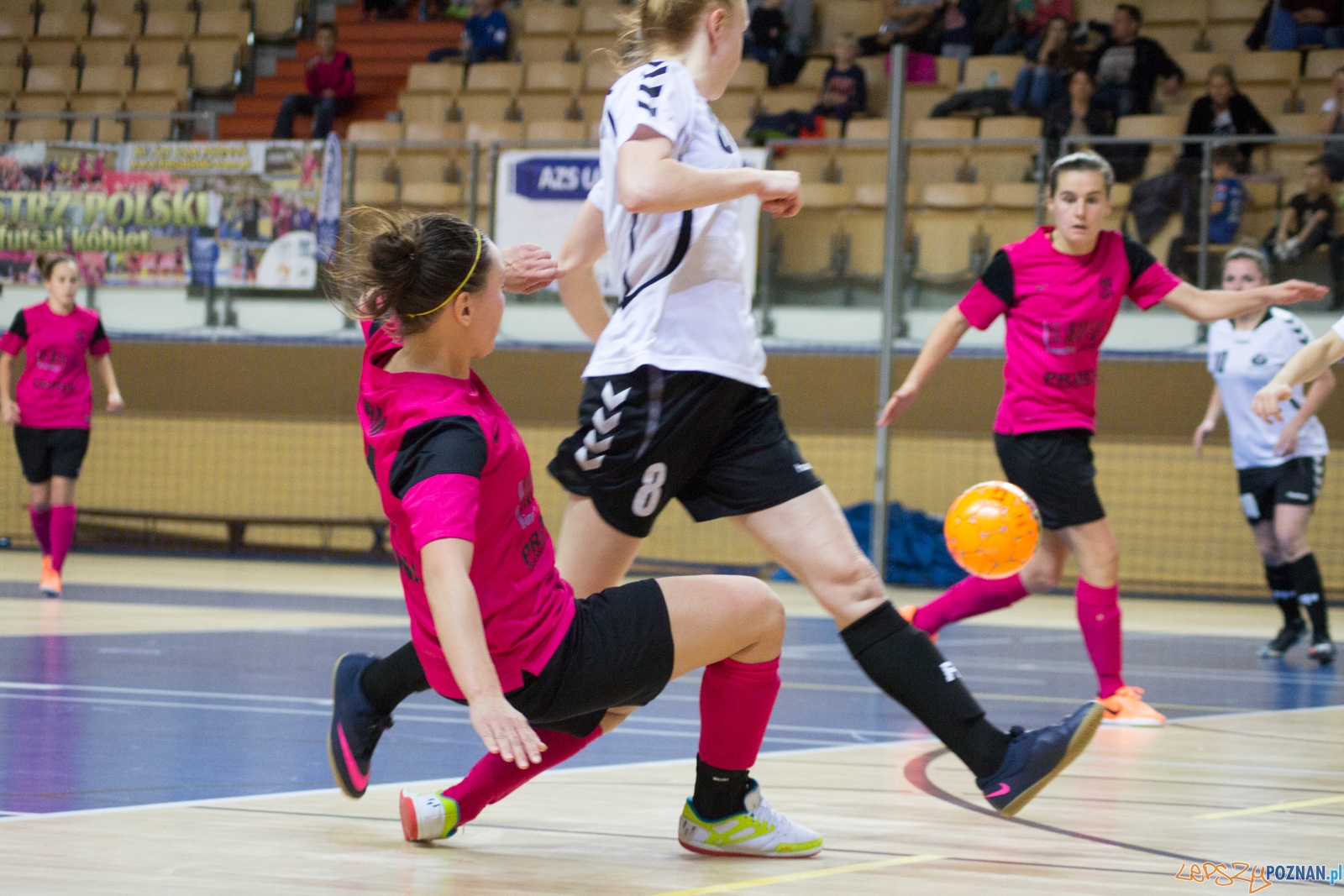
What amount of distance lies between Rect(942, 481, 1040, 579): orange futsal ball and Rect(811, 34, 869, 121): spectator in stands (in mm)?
8426

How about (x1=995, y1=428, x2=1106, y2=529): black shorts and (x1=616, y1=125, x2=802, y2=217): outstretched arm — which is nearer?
(x1=616, y1=125, x2=802, y2=217): outstretched arm

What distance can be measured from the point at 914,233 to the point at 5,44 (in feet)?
35.2

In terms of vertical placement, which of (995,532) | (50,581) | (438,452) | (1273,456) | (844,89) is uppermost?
(844,89)

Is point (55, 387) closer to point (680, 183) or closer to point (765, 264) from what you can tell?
point (765, 264)

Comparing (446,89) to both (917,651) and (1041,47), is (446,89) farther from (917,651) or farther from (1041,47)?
(917,651)

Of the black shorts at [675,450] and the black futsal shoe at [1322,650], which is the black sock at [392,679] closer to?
the black shorts at [675,450]

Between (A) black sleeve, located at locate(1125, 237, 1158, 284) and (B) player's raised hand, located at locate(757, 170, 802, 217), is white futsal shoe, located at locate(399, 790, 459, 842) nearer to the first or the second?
(B) player's raised hand, located at locate(757, 170, 802, 217)

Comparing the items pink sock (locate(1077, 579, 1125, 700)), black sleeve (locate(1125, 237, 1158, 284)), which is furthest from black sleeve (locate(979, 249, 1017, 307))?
pink sock (locate(1077, 579, 1125, 700))

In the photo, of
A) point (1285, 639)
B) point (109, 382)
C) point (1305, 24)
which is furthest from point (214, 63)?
point (1285, 639)

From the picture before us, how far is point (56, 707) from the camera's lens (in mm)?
5020

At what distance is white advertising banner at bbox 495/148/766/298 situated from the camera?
42.0 feet

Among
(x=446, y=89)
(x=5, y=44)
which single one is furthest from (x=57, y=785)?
(x=5, y=44)

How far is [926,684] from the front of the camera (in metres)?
3.31

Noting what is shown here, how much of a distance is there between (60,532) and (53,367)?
967 millimetres
